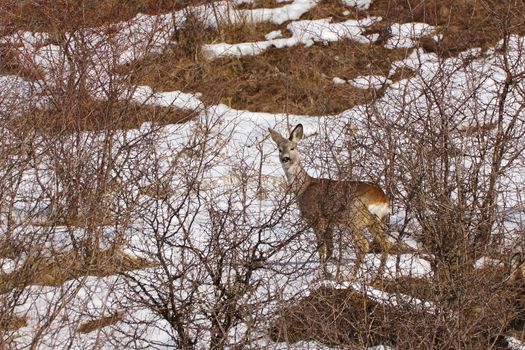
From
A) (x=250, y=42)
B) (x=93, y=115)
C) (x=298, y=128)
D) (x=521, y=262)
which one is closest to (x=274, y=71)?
(x=250, y=42)

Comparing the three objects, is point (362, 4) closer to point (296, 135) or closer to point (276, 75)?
point (276, 75)

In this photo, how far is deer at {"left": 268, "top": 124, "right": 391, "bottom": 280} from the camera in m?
6.85

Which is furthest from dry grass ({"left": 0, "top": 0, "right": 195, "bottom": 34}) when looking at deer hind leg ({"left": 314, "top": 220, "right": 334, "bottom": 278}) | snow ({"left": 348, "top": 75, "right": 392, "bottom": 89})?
deer hind leg ({"left": 314, "top": 220, "right": 334, "bottom": 278})

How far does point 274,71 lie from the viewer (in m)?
15.0

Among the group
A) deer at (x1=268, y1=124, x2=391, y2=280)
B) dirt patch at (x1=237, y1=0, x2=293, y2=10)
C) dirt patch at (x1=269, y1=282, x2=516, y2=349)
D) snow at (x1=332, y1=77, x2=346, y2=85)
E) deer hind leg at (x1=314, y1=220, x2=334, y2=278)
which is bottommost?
dirt patch at (x1=269, y1=282, x2=516, y2=349)

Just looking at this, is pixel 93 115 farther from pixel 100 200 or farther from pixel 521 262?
pixel 521 262

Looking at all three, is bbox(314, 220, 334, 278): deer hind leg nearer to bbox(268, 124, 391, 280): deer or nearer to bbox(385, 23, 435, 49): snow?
bbox(268, 124, 391, 280): deer

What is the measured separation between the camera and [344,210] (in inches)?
288

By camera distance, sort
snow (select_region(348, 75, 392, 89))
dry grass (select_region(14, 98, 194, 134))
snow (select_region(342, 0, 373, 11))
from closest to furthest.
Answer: snow (select_region(348, 75, 392, 89)) < dry grass (select_region(14, 98, 194, 134)) < snow (select_region(342, 0, 373, 11))

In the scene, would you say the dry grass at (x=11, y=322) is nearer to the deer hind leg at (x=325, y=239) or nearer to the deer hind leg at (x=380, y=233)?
the deer hind leg at (x=325, y=239)

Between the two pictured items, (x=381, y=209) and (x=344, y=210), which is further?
(x=381, y=209)

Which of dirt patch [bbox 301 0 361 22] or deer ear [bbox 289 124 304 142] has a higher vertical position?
dirt patch [bbox 301 0 361 22]

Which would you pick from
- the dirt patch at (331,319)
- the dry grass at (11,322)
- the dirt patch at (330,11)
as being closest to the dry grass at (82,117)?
the dry grass at (11,322)

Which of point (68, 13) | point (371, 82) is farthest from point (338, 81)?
point (68, 13)
